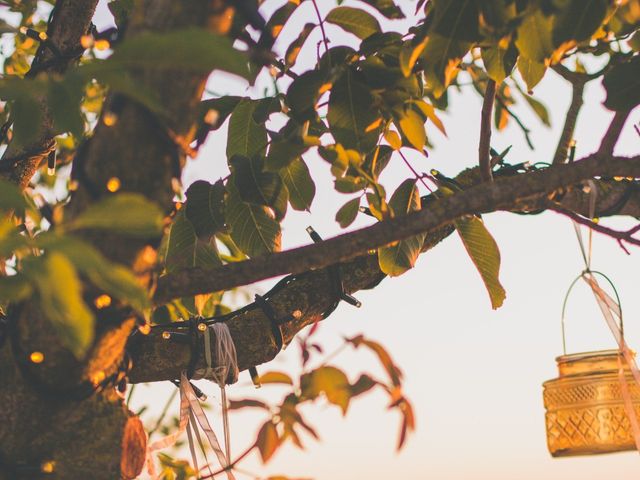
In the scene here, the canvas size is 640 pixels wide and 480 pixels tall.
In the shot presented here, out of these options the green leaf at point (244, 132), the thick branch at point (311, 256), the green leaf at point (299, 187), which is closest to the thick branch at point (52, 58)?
the green leaf at point (244, 132)

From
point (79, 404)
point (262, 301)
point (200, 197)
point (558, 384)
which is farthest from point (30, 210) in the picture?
point (558, 384)

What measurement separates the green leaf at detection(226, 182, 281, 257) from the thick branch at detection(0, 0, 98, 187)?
578mm

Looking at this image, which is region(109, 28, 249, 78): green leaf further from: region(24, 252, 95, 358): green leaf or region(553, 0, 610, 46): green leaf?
region(553, 0, 610, 46): green leaf

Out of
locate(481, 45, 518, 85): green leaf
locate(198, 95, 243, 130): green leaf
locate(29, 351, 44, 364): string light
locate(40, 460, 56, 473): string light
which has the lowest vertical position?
locate(40, 460, 56, 473): string light

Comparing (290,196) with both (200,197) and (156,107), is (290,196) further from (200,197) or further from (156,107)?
(156,107)

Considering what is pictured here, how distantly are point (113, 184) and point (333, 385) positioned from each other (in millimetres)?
363

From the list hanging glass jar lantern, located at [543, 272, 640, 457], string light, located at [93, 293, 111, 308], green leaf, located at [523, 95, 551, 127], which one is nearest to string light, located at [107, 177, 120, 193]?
string light, located at [93, 293, 111, 308]

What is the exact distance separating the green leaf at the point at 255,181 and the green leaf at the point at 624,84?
1.81 ft

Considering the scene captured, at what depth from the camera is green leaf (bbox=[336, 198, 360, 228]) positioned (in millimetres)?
1613

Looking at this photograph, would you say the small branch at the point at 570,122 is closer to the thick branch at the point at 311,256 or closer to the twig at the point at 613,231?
the twig at the point at 613,231

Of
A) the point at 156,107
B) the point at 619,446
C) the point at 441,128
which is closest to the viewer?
the point at 156,107

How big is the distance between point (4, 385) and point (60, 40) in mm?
1054

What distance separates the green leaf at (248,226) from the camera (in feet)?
4.94

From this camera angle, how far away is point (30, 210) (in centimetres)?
76
